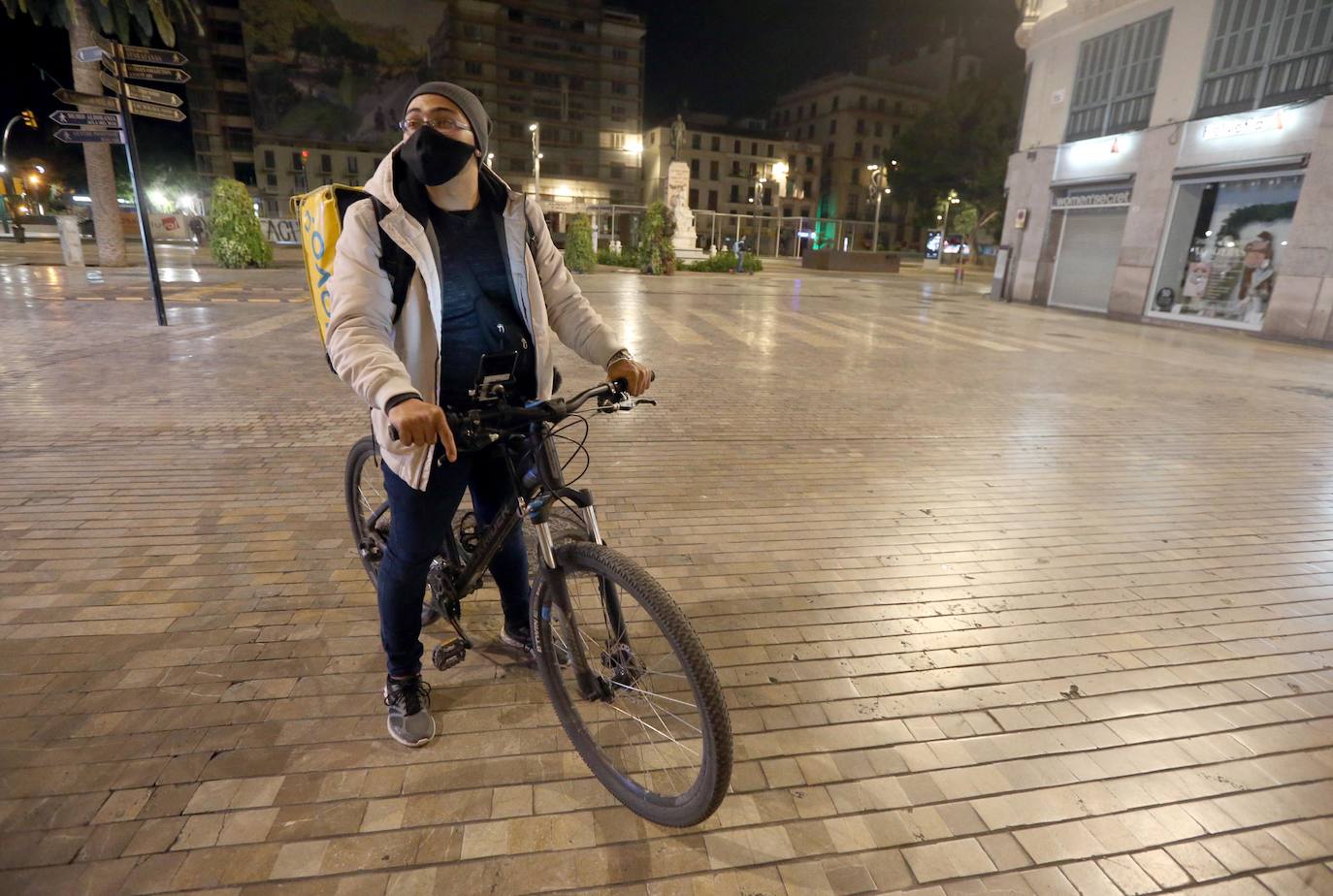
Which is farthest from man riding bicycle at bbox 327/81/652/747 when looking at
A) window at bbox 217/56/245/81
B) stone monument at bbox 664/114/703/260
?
window at bbox 217/56/245/81

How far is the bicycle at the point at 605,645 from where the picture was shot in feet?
6.61

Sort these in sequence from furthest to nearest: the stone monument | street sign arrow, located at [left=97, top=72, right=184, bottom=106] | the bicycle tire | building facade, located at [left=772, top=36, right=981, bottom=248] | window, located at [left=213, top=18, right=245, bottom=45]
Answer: building facade, located at [left=772, top=36, right=981, bottom=248]
window, located at [left=213, top=18, right=245, bottom=45]
the stone monument
street sign arrow, located at [left=97, top=72, right=184, bottom=106]
the bicycle tire

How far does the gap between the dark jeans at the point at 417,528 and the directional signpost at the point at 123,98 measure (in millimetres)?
10300

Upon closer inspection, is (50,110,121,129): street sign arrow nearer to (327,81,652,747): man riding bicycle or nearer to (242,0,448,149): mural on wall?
(327,81,652,747): man riding bicycle

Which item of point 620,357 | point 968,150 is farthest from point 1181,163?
point 968,150

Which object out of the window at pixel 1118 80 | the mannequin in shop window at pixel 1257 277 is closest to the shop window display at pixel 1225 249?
the mannequin in shop window at pixel 1257 277

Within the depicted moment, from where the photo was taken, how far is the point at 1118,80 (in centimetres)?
1873

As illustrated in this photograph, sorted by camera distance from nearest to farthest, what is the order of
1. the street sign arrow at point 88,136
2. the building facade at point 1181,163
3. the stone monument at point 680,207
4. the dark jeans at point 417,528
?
the dark jeans at point 417,528 → the street sign arrow at point 88,136 → the building facade at point 1181,163 → the stone monument at point 680,207

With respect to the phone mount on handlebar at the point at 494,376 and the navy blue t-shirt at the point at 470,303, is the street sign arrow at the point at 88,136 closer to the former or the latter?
the navy blue t-shirt at the point at 470,303

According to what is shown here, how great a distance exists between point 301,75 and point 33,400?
68.7 meters

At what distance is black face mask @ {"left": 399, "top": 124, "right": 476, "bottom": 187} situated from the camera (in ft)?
6.93

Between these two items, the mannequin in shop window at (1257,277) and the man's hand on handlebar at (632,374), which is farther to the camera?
the mannequin in shop window at (1257,277)

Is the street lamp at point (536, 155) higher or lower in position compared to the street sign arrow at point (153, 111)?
higher

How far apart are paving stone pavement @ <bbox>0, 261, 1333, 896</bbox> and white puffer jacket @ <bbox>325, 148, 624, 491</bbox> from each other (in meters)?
1.13
